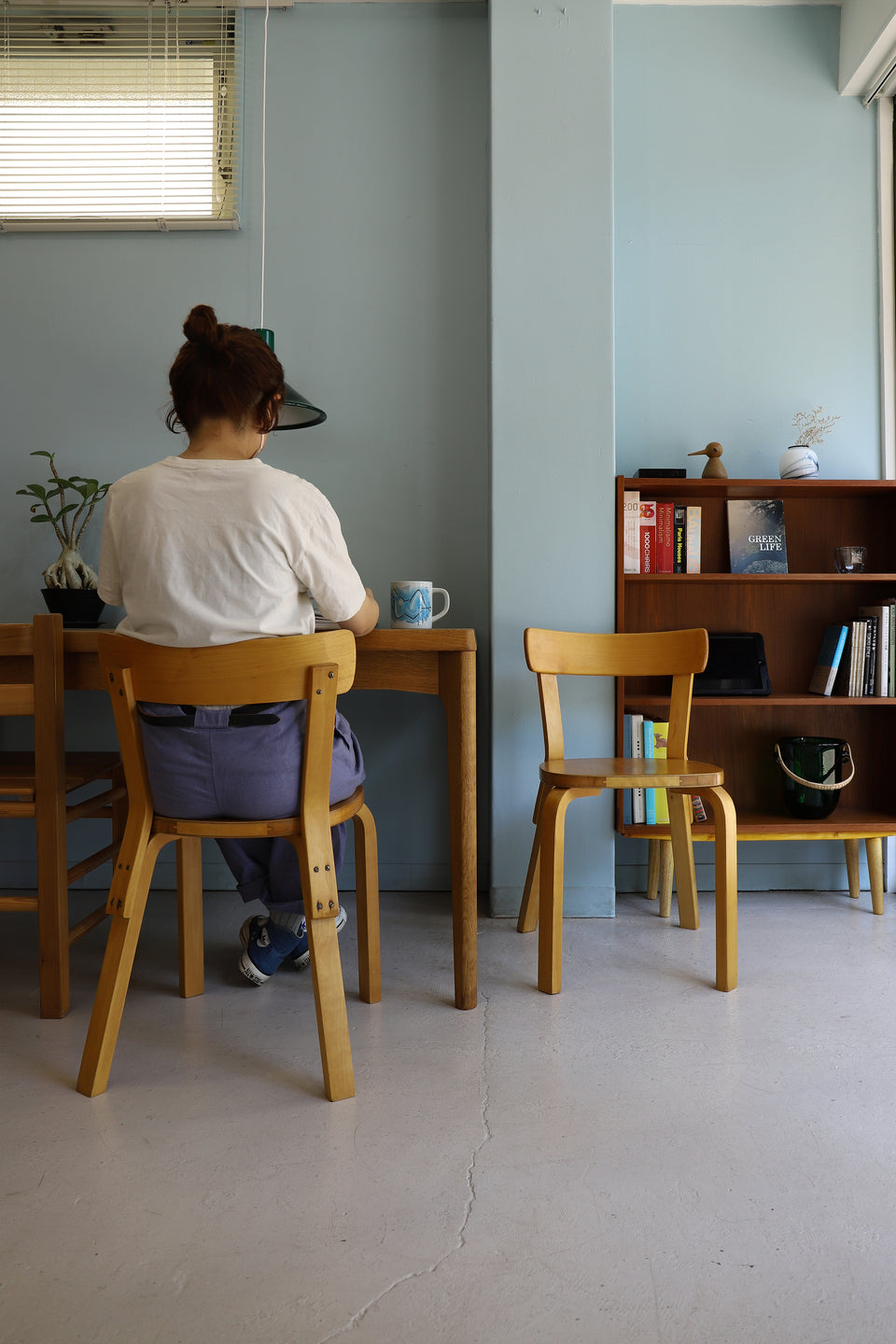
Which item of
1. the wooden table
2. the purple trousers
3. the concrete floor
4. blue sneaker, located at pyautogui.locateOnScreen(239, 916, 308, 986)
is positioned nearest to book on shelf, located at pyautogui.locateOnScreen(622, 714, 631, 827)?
the concrete floor

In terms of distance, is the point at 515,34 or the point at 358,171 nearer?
the point at 515,34

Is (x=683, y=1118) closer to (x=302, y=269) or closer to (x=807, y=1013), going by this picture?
(x=807, y=1013)

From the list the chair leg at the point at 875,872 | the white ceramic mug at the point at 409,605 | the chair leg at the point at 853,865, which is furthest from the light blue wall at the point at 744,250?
the white ceramic mug at the point at 409,605

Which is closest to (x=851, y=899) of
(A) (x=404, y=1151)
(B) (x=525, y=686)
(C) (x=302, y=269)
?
(B) (x=525, y=686)

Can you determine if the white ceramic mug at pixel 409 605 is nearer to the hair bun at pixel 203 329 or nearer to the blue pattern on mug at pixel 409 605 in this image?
the blue pattern on mug at pixel 409 605

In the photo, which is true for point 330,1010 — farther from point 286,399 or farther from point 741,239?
point 741,239

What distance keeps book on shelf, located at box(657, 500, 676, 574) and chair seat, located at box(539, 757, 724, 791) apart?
72cm

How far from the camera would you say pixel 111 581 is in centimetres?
180

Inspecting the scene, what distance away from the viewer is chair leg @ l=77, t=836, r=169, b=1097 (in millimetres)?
1556

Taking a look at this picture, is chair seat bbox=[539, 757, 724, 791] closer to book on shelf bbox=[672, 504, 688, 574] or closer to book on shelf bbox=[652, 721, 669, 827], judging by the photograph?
book on shelf bbox=[652, 721, 669, 827]

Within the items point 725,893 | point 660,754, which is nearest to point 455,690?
point 725,893

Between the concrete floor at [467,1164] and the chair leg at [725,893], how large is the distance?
67mm

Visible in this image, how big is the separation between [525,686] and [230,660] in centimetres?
127

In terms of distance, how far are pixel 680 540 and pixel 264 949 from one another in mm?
1651
